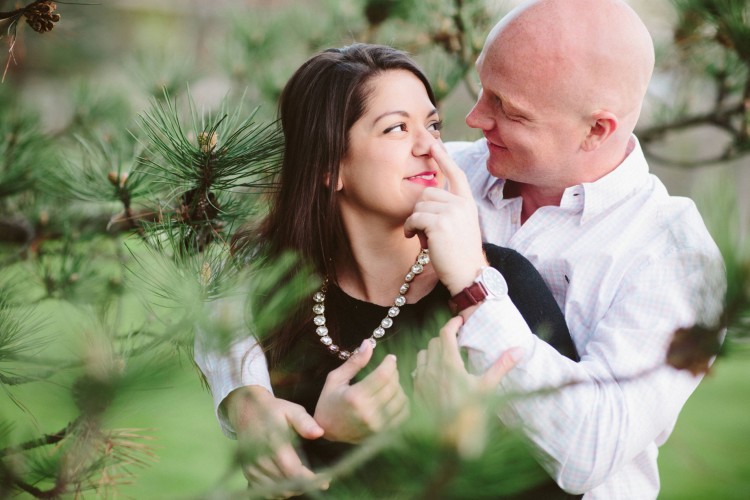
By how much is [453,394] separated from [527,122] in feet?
2.35

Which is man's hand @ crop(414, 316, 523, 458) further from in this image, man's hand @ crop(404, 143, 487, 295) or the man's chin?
the man's chin

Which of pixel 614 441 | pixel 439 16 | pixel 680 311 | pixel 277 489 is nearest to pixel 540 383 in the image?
pixel 614 441

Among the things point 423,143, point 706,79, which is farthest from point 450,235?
point 706,79

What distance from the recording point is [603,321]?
0.98 meters

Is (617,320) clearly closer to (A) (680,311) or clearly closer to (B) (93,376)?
(A) (680,311)

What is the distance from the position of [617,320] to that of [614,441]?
0.18 metres

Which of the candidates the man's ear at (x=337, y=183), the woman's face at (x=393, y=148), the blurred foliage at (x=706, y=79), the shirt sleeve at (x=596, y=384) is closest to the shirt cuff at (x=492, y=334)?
the shirt sleeve at (x=596, y=384)

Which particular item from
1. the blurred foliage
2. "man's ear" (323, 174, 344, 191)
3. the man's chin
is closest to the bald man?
the man's chin

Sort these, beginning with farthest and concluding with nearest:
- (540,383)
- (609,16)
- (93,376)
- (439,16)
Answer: (439,16) → (609,16) → (540,383) → (93,376)

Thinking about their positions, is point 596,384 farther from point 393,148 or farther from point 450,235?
point 393,148

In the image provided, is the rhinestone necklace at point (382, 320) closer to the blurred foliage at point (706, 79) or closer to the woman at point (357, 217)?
the woman at point (357, 217)

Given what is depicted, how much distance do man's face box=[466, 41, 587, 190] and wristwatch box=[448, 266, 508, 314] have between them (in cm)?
34

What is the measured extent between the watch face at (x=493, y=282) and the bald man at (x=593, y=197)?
125 millimetres

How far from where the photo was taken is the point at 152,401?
1.50 feet
